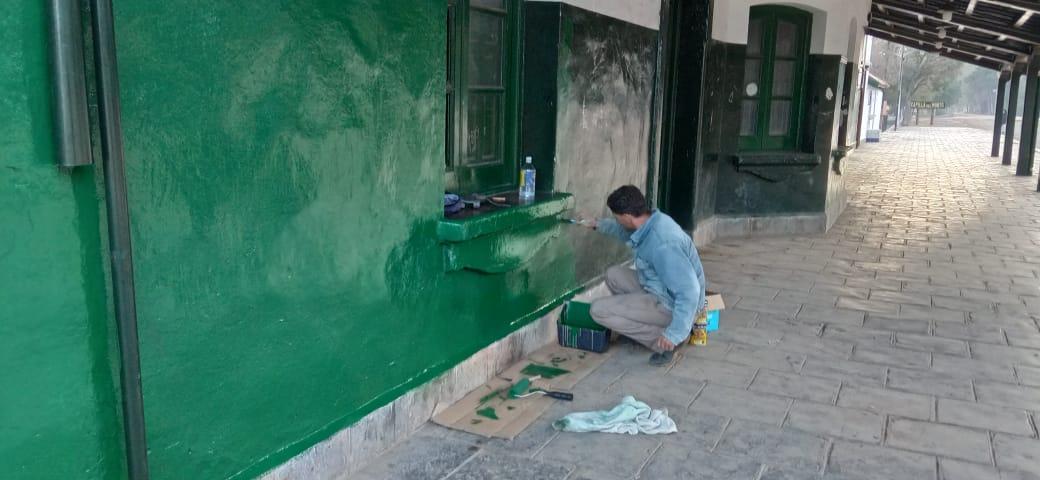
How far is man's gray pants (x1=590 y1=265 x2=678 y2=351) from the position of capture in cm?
495

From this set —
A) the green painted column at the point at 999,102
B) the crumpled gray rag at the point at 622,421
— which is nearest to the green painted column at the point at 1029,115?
the green painted column at the point at 999,102

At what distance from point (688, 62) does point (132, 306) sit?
22.8 feet

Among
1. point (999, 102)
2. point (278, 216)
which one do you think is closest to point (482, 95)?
point (278, 216)

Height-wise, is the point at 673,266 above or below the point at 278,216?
below

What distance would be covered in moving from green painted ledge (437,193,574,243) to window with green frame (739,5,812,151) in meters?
4.99

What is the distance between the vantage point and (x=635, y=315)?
4.98 meters

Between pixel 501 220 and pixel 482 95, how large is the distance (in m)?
0.79

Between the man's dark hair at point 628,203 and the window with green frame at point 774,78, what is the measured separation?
4904 mm

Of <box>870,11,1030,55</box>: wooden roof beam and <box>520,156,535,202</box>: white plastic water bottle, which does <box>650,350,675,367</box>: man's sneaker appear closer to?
<box>520,156,535,202</box>: white plastic water bottle

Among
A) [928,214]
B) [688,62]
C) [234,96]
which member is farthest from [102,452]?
[928,214]

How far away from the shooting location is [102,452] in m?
2.36

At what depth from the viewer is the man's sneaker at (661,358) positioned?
195 inches

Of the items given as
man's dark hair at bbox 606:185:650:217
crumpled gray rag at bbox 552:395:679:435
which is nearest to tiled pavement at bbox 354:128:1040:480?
crumpled gray rag at bbox 552:395:679:435

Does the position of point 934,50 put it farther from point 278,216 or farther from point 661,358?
point 278,216
